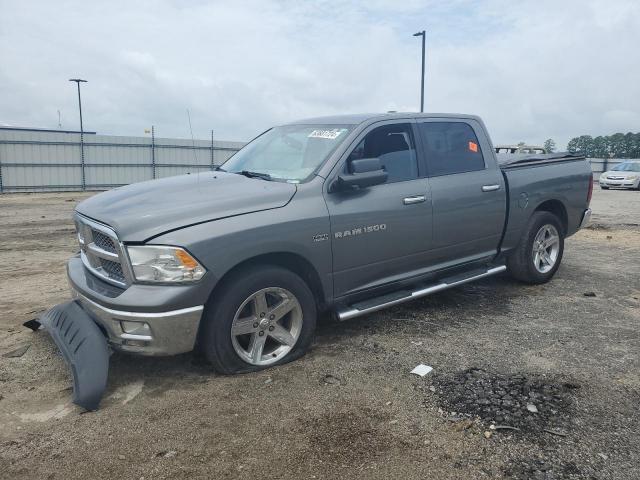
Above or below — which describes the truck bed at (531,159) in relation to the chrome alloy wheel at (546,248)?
above

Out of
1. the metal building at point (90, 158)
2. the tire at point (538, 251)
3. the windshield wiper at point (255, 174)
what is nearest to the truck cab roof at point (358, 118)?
the windshield wiper at point (255, 174)

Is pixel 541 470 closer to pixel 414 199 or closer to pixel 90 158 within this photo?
pixel 414 199

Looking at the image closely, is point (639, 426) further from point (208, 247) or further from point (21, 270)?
point (21, 270)

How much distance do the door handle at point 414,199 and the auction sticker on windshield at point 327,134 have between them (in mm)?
800

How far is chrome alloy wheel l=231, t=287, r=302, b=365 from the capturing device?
11.7ft

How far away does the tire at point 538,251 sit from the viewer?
5.65 meters

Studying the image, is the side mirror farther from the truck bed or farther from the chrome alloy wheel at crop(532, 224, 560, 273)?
the chrome alloy wheel at crop(532, 224, 560, 273)

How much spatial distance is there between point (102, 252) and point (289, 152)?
5.86 feet

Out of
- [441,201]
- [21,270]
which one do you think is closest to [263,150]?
[441,201]

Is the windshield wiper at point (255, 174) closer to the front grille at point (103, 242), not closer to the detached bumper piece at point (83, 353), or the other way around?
the front grille at point (103, 242)

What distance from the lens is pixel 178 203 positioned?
3.50 metres

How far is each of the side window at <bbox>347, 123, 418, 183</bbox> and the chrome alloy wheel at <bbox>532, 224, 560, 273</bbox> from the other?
2.09 meters

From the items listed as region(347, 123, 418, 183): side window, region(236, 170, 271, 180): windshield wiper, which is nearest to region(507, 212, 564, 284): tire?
region(347, 123, 418, 183): side window

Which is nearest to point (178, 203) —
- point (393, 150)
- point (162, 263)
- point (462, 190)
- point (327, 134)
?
point (162, 263)
